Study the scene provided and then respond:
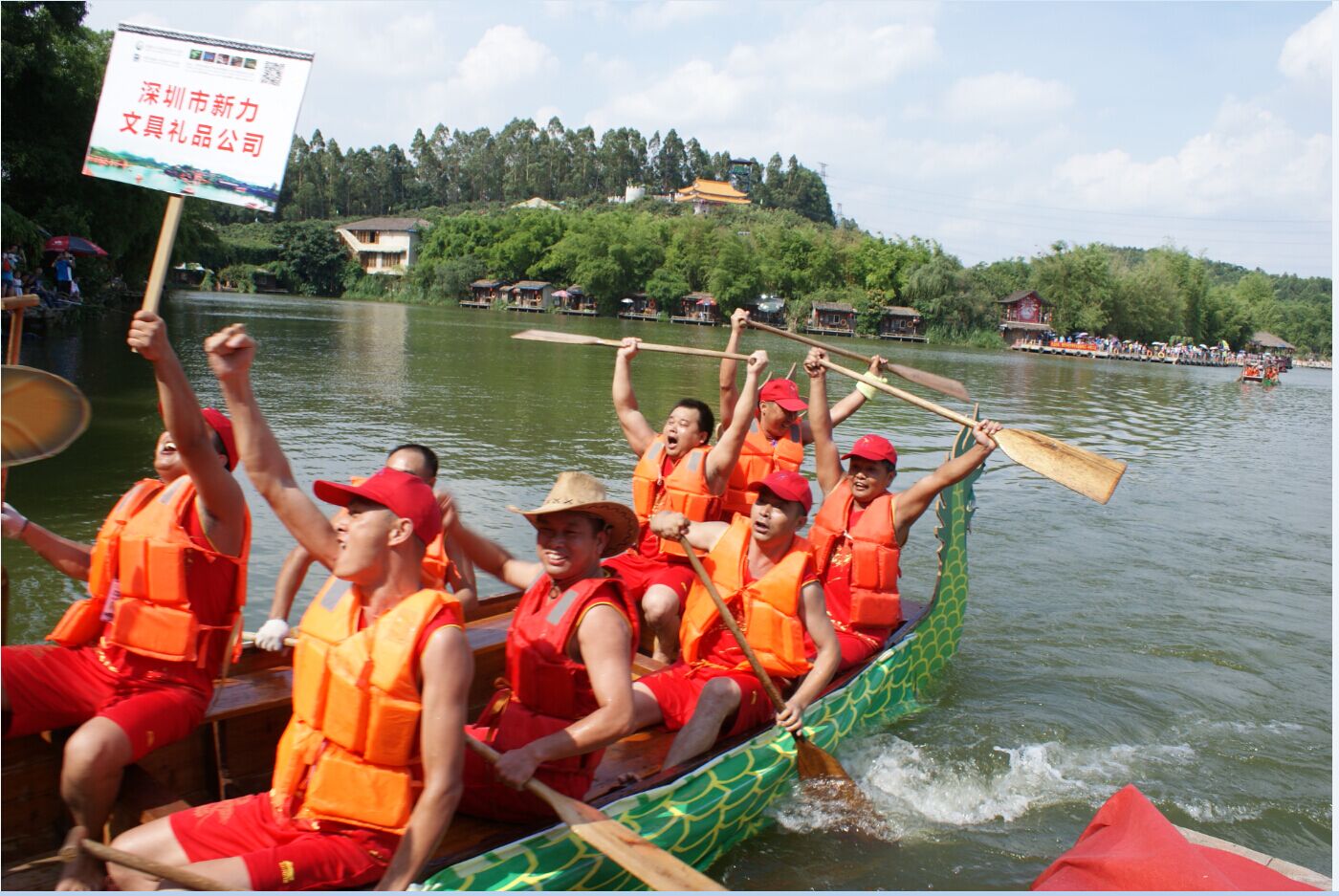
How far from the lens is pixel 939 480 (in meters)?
5.55

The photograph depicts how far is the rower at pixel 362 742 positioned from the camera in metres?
2.53

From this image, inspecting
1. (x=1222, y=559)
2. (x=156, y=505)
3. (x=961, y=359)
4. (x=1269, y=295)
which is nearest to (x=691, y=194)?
(x=1269, y=295)

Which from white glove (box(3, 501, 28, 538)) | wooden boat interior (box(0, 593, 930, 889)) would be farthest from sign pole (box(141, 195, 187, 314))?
wooden boat interior (box(0, 593, 930, 889))

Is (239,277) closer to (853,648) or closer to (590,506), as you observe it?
(853,648)

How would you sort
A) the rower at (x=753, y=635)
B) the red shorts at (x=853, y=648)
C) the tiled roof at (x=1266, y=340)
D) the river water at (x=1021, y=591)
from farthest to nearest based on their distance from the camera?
the tiled roof at (x=1266, y=340), the river water at (x=1021, y=591), the red shorts at (x=853, y=648), the rower at (x=753, y=635)

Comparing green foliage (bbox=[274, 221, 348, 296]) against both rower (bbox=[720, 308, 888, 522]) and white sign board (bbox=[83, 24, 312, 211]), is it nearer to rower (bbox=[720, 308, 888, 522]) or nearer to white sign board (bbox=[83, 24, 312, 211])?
rower (bbox=[720, 308, 888, 522])

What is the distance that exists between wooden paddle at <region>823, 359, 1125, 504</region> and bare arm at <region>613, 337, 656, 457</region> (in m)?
1.48

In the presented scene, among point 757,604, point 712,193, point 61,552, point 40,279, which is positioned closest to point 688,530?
point 757,604

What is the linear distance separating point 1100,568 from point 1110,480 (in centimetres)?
512

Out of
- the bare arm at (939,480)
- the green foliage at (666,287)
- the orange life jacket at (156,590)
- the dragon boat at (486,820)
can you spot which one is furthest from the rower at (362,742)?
the green foliage at (666,287)

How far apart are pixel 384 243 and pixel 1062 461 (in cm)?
8201

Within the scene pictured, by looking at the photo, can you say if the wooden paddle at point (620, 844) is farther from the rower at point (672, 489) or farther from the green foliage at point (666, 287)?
the green foliage at point (666, 287)

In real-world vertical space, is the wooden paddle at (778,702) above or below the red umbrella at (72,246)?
below

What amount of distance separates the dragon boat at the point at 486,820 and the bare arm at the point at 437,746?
0.93 feet
